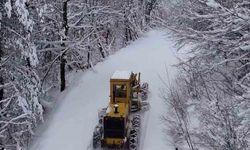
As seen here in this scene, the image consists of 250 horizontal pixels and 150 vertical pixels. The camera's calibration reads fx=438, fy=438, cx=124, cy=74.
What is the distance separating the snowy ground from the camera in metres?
19.6

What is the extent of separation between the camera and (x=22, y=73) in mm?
19250

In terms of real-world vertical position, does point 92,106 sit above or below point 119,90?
below

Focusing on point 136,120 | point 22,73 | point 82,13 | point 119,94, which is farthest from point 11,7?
point 82,13

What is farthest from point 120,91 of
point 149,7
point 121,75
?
point 149,7

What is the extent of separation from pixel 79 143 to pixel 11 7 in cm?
658

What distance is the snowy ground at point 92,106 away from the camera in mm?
Answer: 19562

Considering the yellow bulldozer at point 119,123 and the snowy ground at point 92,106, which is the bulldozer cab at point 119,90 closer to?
the yellow bulldozer at point 119,123

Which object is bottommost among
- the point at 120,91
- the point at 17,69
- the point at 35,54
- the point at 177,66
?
the point at 120,91

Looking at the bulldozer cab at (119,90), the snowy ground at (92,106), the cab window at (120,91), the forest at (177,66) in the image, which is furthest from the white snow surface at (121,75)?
the snowy ground at (92,106)

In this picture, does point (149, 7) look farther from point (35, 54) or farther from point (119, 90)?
point (35, 54)

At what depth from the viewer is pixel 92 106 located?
23.6 metres

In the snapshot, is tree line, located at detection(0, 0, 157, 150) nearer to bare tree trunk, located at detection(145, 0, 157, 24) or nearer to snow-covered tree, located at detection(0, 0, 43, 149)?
snow-covered tree, located at detection(0, 0, 43, 149)

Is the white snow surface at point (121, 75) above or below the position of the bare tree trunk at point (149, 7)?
below

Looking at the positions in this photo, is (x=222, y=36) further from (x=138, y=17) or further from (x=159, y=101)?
(x=138, y=17)
